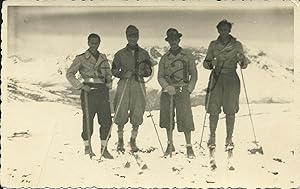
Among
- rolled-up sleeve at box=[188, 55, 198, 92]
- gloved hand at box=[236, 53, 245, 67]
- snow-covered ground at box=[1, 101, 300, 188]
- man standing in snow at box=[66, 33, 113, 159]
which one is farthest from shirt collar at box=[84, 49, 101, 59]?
gloved hand at box=[236, 53, 245, 67]

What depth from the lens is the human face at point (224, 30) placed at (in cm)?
137

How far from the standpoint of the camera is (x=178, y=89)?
1.37 m

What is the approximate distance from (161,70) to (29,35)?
0.97 feet

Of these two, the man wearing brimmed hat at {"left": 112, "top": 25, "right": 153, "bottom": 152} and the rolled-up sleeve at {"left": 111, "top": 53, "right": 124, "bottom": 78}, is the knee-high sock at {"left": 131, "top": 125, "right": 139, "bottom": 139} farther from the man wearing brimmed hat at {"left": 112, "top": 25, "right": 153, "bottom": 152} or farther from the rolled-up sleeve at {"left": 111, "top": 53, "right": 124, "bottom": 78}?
the rolled-up sleeve at {"left": 111, "top": 53, "right": 124, "bottom": 78}

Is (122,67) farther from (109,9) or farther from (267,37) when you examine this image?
(267,37)

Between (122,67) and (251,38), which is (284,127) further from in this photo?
(122,67)

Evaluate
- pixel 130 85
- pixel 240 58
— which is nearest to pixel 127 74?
pixel 130 85

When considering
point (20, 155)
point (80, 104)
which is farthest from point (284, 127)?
point (20, 155)

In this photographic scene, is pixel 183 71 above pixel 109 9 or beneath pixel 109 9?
beneath

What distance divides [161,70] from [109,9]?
6.8 inches

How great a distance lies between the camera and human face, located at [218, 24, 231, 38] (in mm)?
1366

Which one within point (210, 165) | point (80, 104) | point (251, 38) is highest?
point (251, 38)

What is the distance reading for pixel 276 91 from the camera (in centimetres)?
137

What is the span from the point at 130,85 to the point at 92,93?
3.3 inches
